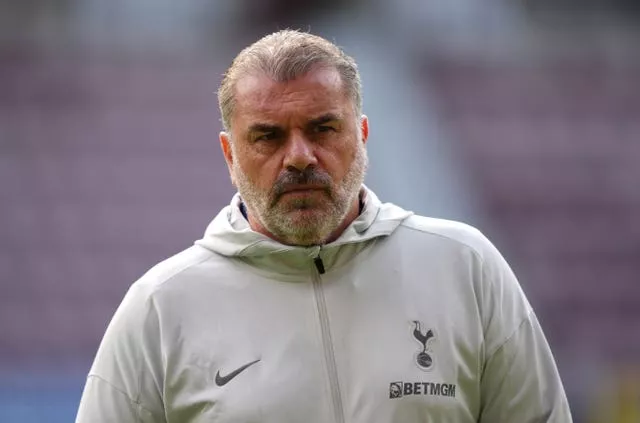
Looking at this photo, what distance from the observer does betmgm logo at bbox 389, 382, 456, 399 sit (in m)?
1.66

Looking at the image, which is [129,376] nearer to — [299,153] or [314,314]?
[314,314]

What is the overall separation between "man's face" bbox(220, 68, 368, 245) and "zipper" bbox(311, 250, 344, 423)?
47 mm

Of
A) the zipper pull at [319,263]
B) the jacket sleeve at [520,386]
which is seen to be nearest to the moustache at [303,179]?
the zipper pull at [319,263]

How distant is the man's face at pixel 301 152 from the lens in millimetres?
1697

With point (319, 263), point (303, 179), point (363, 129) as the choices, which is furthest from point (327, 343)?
point (363, 129)

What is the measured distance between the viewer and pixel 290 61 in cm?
174

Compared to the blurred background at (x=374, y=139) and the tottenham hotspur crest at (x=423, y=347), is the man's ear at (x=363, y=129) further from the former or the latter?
the blurred background at (x=374, y=139)

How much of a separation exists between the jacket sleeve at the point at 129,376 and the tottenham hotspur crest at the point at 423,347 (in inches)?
14.5

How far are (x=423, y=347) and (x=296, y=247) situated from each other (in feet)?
0.75

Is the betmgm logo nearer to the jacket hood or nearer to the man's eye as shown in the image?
the jacket hood

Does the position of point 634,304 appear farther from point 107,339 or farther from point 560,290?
point 107,339

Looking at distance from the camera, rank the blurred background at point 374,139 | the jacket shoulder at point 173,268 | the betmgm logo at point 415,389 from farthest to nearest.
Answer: the blurred background at point 374,139, the jacket shoulder at point 173,268, the betmgm logo at point 415,389

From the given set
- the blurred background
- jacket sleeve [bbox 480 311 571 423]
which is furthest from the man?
the blurred background

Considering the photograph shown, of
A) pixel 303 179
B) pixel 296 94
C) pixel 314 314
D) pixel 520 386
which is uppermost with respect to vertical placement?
pixel 296 94
